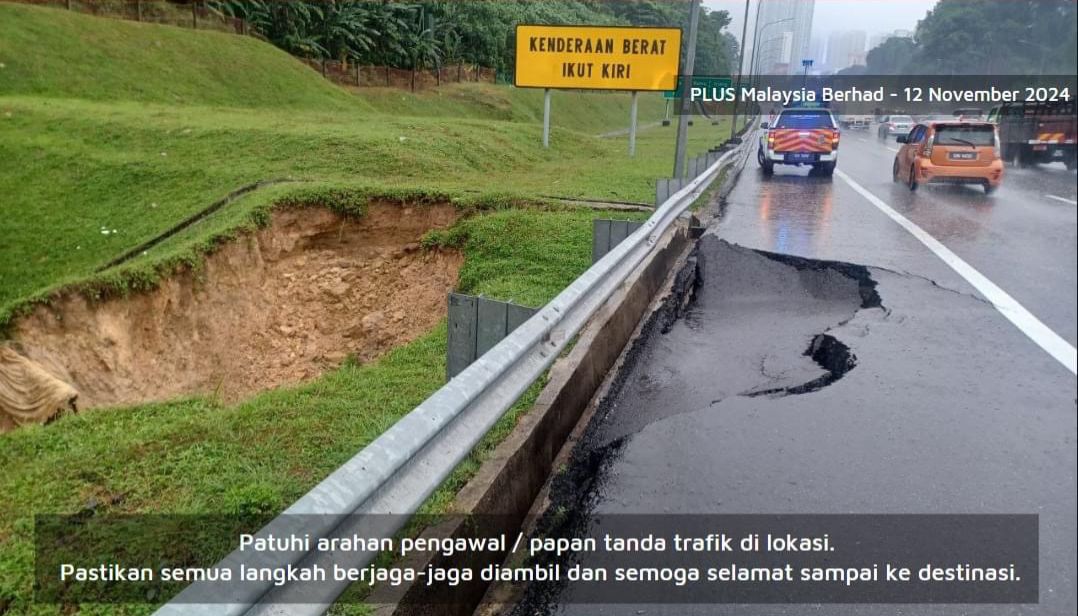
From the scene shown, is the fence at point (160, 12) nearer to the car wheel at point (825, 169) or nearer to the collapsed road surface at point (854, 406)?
the car wheel at point (825, 169)

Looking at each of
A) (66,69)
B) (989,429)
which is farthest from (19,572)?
(66,69)

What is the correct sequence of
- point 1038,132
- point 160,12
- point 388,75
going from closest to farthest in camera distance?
1. point 1038,132
2. point 160,12
3. point 388,75

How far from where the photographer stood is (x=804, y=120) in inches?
747

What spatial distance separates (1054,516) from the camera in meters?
1.74

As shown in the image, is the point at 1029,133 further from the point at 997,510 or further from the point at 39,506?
the point at 39,506

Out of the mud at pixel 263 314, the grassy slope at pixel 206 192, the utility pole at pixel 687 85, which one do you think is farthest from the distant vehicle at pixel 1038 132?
the utility pole at pixel 687 85

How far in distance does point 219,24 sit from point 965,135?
34.4 metres

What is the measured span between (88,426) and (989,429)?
15.5ft

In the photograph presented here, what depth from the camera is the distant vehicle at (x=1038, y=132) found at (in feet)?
4.33

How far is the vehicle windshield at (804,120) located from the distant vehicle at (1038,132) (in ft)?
53.2
